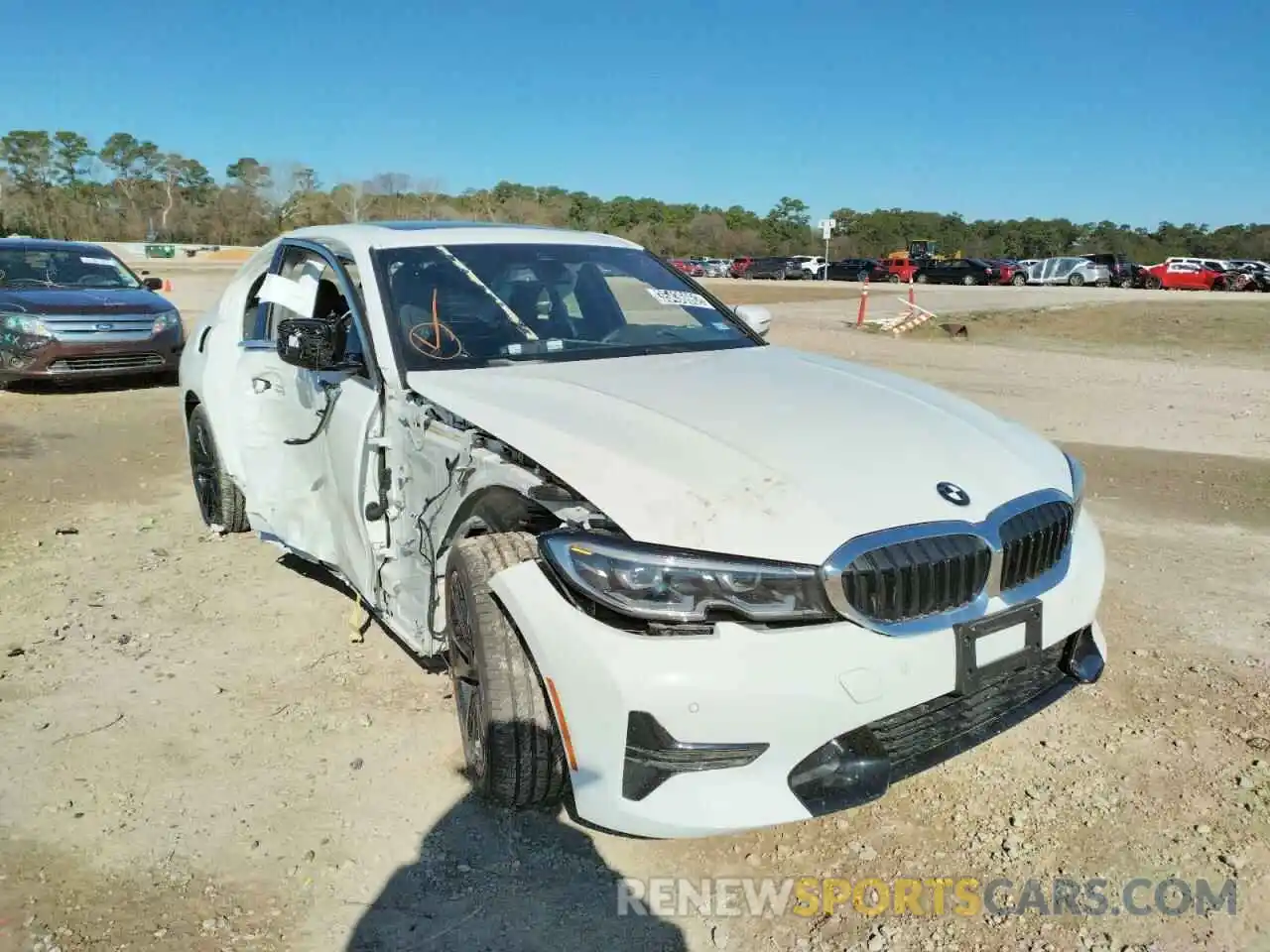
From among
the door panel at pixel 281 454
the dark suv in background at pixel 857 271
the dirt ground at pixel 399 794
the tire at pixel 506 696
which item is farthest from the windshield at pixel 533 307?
the dark suv in background at pixel 857 271

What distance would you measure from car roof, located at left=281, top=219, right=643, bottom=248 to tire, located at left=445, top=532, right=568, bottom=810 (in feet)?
5.95

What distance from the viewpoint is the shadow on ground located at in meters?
2.55

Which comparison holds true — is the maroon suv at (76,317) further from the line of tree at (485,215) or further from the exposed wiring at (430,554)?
the line of tree at (485,215)

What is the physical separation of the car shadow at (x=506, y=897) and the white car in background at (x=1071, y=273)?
160 feet

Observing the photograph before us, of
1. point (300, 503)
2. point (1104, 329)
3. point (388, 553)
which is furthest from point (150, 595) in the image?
point (1104, 329)

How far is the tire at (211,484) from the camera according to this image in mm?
5586

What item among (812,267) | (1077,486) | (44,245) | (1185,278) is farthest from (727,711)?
(812,267)

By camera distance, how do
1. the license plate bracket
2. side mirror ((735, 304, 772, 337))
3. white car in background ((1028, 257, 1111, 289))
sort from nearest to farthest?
the license plate bracket → side mirror ((735, 304, 772, 337)) → white car in background ((1028, 257, 1111, 289))

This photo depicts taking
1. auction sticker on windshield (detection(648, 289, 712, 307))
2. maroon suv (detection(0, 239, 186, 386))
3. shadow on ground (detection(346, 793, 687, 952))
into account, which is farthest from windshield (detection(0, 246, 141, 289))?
shadow on ground (detection(346, 793, 687, 952))

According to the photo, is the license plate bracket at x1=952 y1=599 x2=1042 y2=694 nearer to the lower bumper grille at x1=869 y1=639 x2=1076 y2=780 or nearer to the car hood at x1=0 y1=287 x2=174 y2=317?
the lower bumper grille at x1=869 y1=639 x2=1076 y2=780

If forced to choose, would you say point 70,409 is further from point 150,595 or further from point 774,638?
point 774,638

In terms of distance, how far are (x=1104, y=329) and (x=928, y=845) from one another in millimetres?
22274


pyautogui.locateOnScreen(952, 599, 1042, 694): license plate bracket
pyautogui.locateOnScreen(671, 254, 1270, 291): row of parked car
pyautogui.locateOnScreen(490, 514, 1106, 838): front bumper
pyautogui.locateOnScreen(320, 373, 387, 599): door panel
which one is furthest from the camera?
pyautogui.locateOnScreen(671, 254, 1270, 291): row of parked car

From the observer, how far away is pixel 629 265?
470 centimetres
